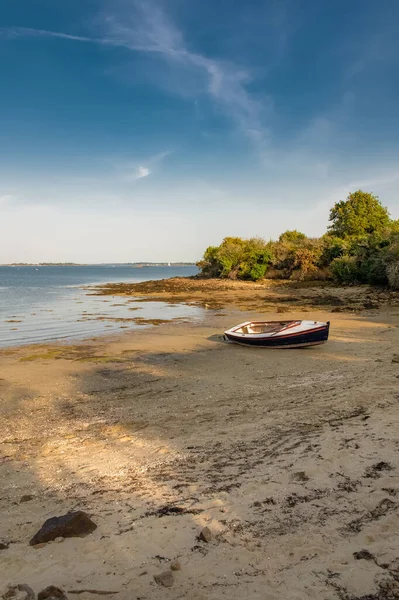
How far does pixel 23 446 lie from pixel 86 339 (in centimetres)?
1153

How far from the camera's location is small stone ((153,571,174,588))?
3205 mm

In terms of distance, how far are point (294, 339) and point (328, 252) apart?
36118 mm

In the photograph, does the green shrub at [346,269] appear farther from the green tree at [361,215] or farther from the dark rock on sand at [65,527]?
the dark rock on sand at [65,527]

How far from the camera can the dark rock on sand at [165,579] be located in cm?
321

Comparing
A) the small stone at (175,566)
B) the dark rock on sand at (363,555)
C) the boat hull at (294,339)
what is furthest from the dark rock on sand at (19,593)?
the boat hull at (294,339)

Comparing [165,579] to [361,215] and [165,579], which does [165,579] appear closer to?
[165,579]

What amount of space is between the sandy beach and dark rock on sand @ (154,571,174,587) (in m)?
0.03

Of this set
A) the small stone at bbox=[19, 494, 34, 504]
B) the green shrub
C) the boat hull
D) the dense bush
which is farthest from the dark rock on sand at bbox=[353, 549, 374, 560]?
the dense bush

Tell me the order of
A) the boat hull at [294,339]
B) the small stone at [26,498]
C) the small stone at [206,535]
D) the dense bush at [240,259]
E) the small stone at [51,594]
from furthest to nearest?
1. the dense bush at [240,259]
2. the boat hull at [294,339]
3. the small stone at [26,498]
4. the small stone at [206,535]
5. the small stone at [51,594]

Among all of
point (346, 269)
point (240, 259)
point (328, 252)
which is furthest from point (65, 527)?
point (240, 259)

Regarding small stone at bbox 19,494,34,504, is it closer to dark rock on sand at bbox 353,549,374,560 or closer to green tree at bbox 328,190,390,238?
dark rock on sand at bbox 353,549,374,560

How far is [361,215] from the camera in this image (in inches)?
2158

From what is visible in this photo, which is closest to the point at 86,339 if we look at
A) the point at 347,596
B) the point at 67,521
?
the point at 67,521

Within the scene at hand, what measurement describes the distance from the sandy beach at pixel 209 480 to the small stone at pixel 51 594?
7 cm
